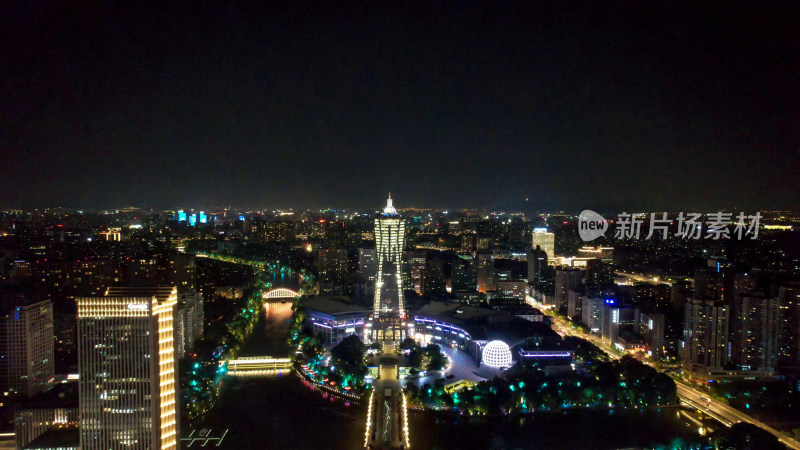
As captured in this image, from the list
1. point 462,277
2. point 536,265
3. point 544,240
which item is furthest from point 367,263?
point 544,240

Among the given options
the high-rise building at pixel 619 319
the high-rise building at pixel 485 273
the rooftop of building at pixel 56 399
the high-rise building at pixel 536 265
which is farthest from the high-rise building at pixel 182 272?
the high-rise building at pixel 536 265

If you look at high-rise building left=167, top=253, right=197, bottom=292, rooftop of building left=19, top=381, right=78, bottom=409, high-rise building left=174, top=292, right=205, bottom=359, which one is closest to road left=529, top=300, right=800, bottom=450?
high-rise building left=174, top=292, right=205, bottom=359

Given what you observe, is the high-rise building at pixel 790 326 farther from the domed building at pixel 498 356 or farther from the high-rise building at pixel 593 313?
the domed building at pixel 498 356

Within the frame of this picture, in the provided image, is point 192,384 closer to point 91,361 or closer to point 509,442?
point 91,361

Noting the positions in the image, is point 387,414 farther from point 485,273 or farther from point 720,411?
point 485,273

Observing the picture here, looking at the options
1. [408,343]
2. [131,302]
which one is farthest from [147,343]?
[408,343]

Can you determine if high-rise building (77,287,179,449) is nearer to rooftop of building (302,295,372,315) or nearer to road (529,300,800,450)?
road (529,300,800,450)
